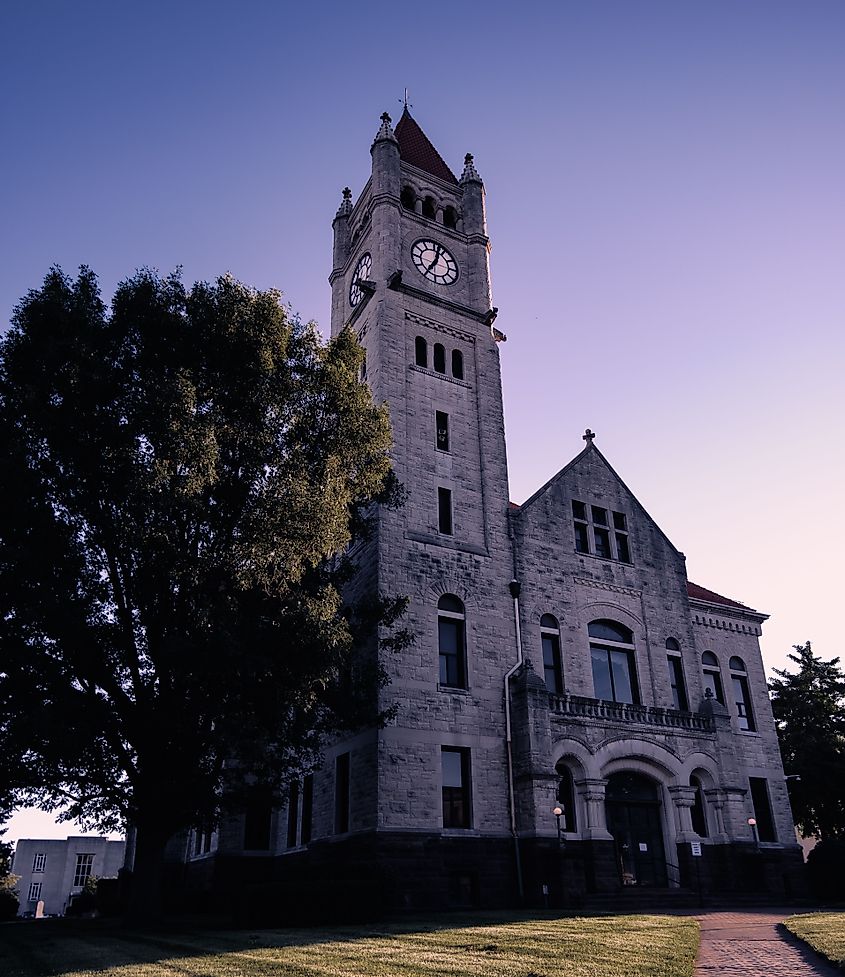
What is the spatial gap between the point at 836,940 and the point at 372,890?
10942 mm

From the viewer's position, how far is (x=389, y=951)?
13227 mm

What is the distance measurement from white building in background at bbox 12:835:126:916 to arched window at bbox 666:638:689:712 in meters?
71.1

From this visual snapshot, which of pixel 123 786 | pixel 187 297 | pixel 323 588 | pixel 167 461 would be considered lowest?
pixel 123 786

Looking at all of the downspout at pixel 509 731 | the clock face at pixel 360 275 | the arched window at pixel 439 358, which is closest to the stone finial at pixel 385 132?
the clock face at pixel 360 275

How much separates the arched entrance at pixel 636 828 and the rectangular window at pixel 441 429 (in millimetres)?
13701

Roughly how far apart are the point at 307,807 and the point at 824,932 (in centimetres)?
1920

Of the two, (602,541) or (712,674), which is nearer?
(602,541)

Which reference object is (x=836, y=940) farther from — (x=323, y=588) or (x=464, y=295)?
(x=464, y=295)

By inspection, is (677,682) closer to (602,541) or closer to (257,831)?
(602,541)

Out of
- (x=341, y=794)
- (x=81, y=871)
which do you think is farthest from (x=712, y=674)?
(x=81, y=871)

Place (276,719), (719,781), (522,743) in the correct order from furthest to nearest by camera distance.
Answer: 1. (719,781)
2. (522,743)
3. (276,719)

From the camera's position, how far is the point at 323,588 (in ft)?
68.9

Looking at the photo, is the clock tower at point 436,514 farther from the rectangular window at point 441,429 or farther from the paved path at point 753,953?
the paved path at point 753,953

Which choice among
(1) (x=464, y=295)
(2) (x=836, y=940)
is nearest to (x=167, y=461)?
→ (2) (x=836, y=940)
